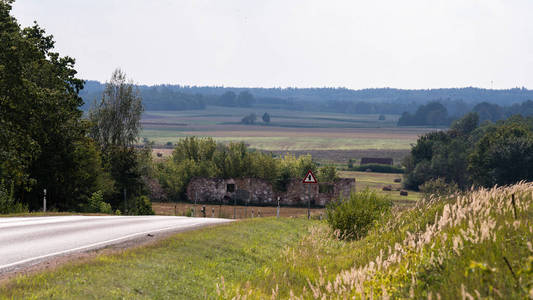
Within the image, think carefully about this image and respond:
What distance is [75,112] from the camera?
134ft

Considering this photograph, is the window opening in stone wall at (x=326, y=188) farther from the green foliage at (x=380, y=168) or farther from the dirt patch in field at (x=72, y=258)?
the green foliage at (x=380, y=168)

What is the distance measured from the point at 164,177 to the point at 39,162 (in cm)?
3846

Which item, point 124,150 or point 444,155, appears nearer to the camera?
point 124,150

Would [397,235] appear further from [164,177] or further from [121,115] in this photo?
[164,177]

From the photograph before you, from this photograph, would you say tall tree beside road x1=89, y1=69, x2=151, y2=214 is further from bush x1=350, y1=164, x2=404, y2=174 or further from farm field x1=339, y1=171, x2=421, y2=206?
bush x1=350, y1=164, x2=404, y2=174

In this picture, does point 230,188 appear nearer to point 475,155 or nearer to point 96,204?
point 96,204

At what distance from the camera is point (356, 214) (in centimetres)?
2222

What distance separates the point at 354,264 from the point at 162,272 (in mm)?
3914

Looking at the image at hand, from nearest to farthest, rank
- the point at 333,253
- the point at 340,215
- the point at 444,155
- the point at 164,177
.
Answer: the point at 333,253
the point at 340,215
the point at 164,177
the point at 444,155

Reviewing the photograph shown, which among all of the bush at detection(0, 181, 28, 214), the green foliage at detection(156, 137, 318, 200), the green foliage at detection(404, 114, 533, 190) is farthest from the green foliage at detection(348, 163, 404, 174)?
the bush at detection(0, 181, 28, 214)

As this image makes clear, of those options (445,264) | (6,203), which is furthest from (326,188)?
(445,264)

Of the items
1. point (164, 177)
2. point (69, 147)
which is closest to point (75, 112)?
point (69, 147)

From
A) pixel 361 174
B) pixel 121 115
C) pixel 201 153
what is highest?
pixel 121 115

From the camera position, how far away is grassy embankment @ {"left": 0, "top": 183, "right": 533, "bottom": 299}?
8.50m
